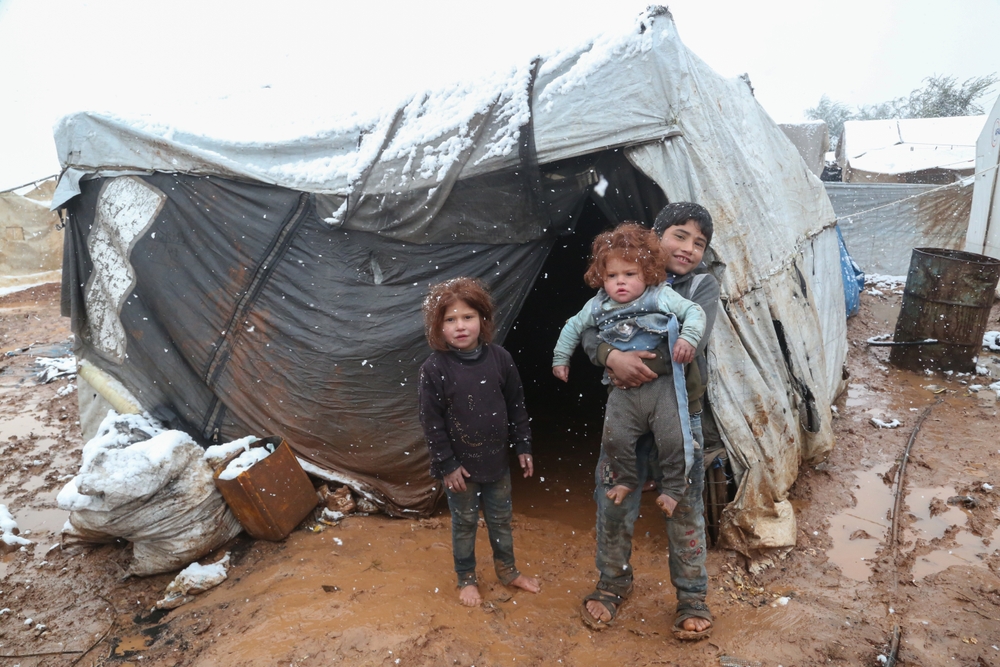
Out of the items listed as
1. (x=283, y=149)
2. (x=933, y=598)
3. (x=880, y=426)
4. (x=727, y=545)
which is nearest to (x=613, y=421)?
(x=727, y=545)

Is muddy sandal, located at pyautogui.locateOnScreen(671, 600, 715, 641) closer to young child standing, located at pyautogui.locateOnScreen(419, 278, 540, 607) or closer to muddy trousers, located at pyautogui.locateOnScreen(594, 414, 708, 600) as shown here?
muddy trousers, located at pyautogui.locateOnScreen(594, 414, 708, 600)

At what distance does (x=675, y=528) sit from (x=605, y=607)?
0.52 m

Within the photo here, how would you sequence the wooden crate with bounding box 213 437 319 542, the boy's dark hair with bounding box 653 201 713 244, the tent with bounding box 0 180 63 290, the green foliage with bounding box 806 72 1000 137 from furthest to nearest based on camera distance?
the green foliage with bounding box 806 72 1000 137 → the tent with bounding box 0 180 63 290 → the wooden crate with bounding box 213 437 319 542 → the boy's dark hair with bounding box 653 201 713 244

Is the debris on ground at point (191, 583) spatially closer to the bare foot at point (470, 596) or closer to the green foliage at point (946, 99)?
the bare foot at point (470, 596)

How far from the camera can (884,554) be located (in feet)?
10.5

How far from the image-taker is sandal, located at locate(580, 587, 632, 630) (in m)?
2.66

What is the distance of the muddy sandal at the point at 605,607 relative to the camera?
2.66 m

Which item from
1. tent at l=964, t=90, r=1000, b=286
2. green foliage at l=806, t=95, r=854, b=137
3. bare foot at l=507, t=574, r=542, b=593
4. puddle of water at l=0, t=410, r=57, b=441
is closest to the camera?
bare foot at l=507, t=574, r=542, b=593

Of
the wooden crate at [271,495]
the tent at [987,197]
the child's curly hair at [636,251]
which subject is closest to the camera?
the child's curly hair at [636,251]

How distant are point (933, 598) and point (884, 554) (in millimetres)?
421

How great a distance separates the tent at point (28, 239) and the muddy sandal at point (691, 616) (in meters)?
14.8

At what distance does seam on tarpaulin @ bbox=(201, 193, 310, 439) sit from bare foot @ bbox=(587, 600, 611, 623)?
2858 mm

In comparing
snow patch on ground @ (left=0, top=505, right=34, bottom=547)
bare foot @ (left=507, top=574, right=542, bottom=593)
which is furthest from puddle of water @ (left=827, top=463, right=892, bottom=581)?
snow patch on ground @ (left=0, top=505, right=34, bottom=547)

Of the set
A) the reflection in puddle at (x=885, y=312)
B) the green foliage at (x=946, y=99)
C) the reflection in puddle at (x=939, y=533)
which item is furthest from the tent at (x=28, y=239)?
the green foliage at (x=946, y=99)
